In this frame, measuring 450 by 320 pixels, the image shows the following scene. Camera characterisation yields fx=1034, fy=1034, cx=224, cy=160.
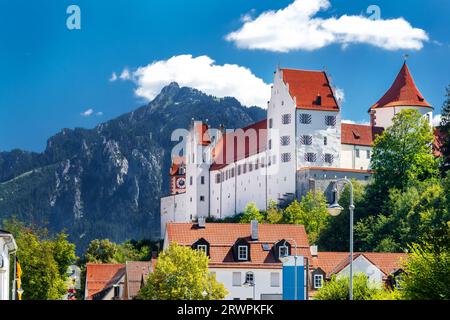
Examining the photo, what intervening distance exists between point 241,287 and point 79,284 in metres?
51.2

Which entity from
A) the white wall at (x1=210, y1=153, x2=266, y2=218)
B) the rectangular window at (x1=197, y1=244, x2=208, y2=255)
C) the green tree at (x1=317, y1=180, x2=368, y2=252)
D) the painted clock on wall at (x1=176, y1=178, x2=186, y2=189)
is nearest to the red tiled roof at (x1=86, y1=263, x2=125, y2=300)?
the green tree at (x1=317, y1=180, x2=368, y2=252)

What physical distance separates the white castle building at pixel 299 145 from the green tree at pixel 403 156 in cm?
956

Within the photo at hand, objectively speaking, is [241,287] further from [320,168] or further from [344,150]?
[344,150]

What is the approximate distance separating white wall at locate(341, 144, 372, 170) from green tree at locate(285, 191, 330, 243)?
47.9 ft

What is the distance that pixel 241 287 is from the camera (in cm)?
7481

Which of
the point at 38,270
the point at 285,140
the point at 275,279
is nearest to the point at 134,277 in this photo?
the point at 275,279

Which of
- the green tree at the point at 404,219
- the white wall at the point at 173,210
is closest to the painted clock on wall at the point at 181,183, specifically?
the white wall at the point at 173,210

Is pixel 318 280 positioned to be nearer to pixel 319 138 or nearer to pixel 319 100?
pixel 319 138

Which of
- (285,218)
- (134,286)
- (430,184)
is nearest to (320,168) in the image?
(285,218)

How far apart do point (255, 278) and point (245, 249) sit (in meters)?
2.64

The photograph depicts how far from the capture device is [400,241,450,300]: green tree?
33656mm

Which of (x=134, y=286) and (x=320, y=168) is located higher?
(x=320, y=168)

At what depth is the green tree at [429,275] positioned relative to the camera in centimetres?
3366
